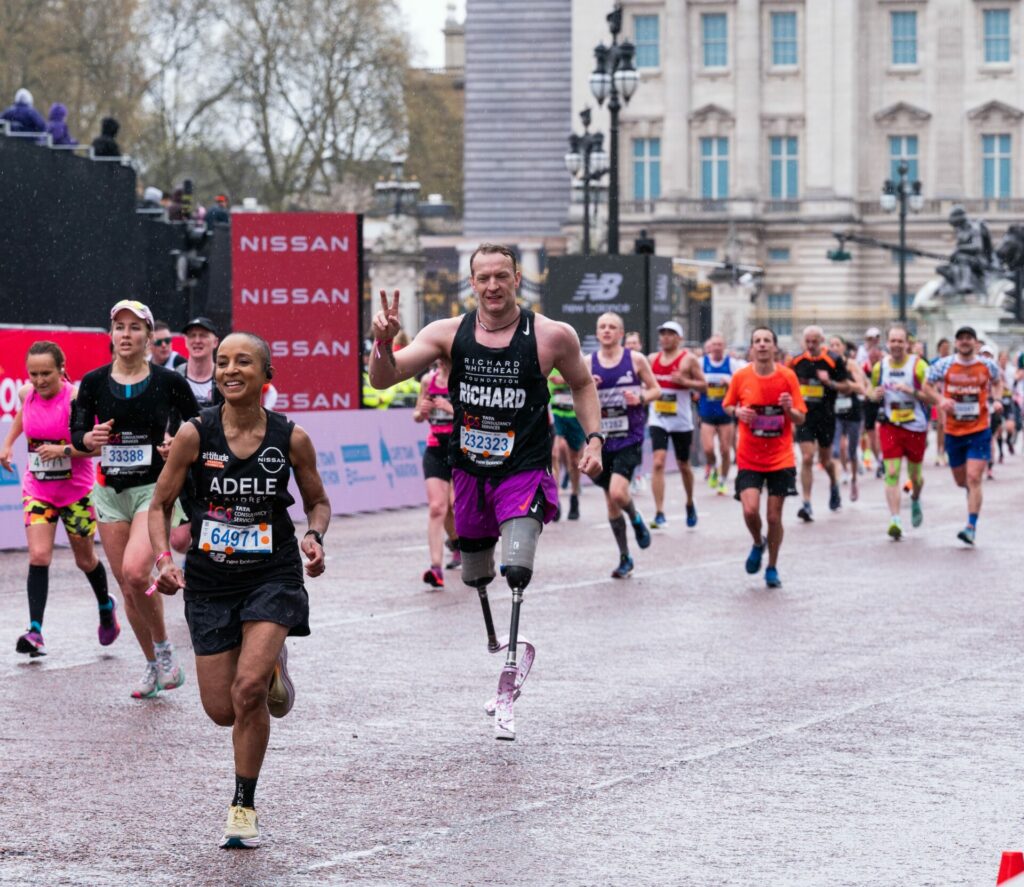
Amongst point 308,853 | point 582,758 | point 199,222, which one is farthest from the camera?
point 199,222

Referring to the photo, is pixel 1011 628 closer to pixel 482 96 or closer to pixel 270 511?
pixel 270 511

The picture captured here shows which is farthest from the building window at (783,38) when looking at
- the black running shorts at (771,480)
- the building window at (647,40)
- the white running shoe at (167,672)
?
the white running shoe at (167,672)

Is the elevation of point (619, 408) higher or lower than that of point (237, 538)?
higher

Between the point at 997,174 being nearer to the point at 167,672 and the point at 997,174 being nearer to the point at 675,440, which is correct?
the point at 675,440

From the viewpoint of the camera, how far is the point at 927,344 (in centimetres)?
5553

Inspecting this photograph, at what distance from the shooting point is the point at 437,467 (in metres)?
15.8

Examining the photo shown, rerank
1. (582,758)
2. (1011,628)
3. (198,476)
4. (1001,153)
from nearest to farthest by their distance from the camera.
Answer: (198,476) < (582,758) < (1011,628) < (1001,153)

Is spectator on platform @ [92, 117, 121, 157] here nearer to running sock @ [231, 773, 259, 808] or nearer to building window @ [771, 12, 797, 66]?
running sock @ [231, 773, 259, 808]

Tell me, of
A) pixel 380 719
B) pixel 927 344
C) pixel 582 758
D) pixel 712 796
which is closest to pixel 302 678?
pixel 380 719

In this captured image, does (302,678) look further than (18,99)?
No

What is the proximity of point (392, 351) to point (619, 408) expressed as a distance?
7.73 meters

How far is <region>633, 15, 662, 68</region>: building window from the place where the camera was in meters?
85.8

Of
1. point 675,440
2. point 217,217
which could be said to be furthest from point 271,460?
point 217,217

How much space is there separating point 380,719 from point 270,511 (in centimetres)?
240
